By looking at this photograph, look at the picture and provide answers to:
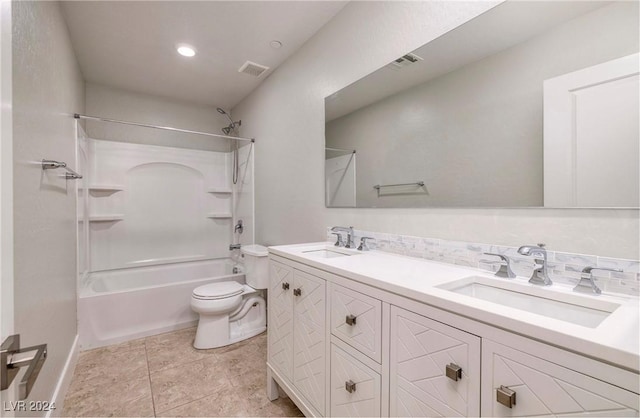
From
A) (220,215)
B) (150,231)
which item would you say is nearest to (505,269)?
(220,215)

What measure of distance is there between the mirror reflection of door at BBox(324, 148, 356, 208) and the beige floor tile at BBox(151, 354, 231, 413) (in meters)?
1.49

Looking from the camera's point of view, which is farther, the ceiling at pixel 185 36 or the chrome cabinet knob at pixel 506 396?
the ceiling at pixel 185 36

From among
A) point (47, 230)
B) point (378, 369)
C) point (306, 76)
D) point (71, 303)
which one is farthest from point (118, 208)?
point (378, 369)

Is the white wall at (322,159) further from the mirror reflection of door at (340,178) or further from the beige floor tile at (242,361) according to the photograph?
the beige floor tile at (242,361)

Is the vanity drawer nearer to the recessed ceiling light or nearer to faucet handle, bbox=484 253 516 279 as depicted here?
faucet handle, bbox=484 253 516 279

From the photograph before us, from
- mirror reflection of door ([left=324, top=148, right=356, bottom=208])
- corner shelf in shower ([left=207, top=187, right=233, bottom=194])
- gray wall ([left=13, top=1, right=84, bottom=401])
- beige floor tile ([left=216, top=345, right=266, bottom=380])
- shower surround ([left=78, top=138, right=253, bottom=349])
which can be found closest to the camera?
gray wall ([left=13, top=1, right=84, bottom=401])

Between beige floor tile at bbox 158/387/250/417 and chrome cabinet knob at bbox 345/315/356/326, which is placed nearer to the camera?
chrome cabinet knob at bbox 345/315/356/326

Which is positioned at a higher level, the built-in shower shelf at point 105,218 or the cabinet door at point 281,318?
the built-in shower shelf at point 105,218

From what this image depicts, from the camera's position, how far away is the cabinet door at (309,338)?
131 cm

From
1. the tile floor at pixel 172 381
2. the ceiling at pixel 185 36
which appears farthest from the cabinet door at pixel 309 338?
the ceiling at pixel 185 36

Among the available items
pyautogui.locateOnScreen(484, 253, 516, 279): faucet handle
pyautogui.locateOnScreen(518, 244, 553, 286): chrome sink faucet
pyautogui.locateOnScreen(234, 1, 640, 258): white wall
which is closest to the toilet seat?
pyautogui.locateOnScreen(234, 1, 640, 258): white wall

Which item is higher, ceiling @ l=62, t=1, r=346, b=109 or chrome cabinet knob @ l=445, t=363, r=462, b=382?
ceiling @ l=62, t=1, r=346, b=109

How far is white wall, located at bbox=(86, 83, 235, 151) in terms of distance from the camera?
321cm

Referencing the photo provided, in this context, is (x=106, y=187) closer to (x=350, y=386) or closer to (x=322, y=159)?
(x=322, y=159)
